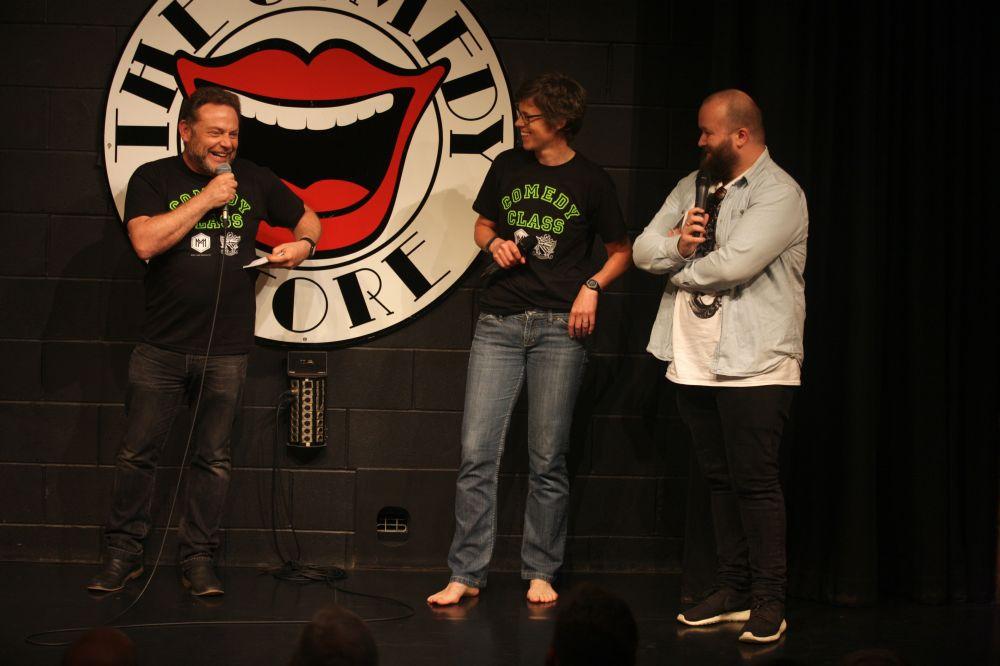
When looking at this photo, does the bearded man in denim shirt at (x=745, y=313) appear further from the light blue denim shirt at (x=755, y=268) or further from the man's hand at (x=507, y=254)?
the man's hand at (x=507, y=254)

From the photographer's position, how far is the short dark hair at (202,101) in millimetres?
3625

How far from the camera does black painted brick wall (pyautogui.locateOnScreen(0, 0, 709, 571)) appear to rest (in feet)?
13.3

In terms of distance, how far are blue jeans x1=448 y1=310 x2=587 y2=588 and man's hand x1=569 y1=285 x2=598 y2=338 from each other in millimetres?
70

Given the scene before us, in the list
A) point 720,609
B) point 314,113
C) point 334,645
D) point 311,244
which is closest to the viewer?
point 334,645

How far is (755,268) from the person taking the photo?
3.23 m

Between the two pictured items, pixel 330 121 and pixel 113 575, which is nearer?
pixel 113 575

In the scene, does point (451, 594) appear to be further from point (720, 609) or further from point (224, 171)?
point (224, 171)

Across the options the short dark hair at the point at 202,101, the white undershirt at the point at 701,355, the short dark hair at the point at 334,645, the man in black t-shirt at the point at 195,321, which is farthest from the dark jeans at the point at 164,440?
the short dark hair at the point at 334,645

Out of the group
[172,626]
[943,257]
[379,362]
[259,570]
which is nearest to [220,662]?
[172,626]

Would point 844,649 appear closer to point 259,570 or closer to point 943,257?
point 943,257

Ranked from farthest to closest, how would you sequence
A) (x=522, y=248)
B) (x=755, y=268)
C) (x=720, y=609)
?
(x=522, y=248) < (x=720, y=609) < (x=755, y=268)

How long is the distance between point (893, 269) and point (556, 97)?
1.34m

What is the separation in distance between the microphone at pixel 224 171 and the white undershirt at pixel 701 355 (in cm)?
150

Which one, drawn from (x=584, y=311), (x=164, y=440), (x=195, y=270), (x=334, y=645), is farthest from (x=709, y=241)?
(x=334, y=645)
